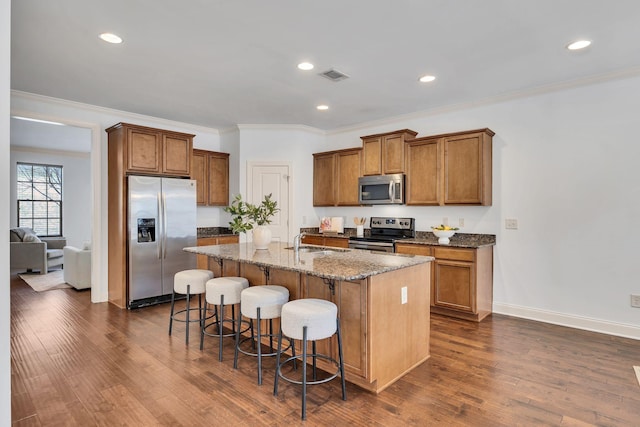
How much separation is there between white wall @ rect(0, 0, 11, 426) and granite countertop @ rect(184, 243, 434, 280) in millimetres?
1549

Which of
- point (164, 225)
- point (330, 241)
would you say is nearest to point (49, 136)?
point (164, 225)

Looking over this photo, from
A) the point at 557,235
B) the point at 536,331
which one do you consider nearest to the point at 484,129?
the point at 557,235

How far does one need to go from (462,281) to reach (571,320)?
47.8 inches

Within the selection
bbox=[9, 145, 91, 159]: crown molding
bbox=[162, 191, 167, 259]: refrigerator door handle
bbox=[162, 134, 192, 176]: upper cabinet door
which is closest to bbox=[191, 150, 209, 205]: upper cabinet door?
bbox=[162, 134, 192, 176]: upper cabinet door

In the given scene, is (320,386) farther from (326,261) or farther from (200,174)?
(200,174)

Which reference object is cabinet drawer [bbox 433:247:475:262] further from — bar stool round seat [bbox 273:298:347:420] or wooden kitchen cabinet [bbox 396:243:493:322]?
bar stool round seat [bbox 273:298:347:420]

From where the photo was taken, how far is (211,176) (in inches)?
234

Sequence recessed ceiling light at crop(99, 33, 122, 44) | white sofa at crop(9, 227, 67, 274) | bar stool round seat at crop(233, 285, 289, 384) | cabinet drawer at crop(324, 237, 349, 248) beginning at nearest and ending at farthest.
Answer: bar stool round seat at crop(233, 285, 289, 384)
recessed ceiling light at crop(99, 33, 122, 44)
cabinet drawer at crop(324, 237, 349, 248)
white sofa at crop(9, 227, 67, 274)

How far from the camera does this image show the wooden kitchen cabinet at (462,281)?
4.03 meters

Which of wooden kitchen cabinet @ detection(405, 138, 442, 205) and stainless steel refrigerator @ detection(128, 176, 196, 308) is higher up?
wooden kitchen cabinet @ detection(405, 138, 442, 205)

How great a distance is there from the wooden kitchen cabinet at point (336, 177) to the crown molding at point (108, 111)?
2021 mm

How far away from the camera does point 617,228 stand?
365 cm

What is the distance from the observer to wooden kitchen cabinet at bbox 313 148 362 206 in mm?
5672

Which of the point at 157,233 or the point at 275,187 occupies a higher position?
the point at 275,187
